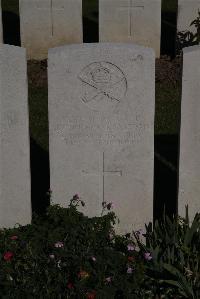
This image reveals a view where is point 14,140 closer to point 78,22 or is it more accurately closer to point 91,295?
point 91,295

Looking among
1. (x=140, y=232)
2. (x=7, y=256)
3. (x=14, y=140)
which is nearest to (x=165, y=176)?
(x=140, y=232)

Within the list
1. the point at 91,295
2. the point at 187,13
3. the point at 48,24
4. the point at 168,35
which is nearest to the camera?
the point at 91,295

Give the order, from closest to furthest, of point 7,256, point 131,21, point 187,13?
point 7,256
point 187,13
point 131,21

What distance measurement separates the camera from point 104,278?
14.4ft

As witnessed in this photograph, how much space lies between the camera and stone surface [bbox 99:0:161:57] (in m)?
10.9

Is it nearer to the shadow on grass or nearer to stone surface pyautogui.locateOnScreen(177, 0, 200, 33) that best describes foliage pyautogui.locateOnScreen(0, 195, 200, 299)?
stone surface pyautogui.locateOnScreen(177, 0, 200, 33)

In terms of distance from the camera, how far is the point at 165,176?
677 centimetres

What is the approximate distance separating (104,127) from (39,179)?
1.88 m

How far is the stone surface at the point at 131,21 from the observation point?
35.8ft

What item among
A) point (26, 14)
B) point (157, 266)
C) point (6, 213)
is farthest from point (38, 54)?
point (157, 266)

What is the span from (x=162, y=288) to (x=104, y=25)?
23.4 ft

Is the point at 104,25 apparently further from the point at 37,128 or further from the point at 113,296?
the point at 113,296

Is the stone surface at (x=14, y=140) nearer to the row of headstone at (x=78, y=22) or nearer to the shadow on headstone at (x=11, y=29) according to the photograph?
the row of headstone at (x=78, y=22)

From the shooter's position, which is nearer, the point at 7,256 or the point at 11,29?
the point at 7,256
